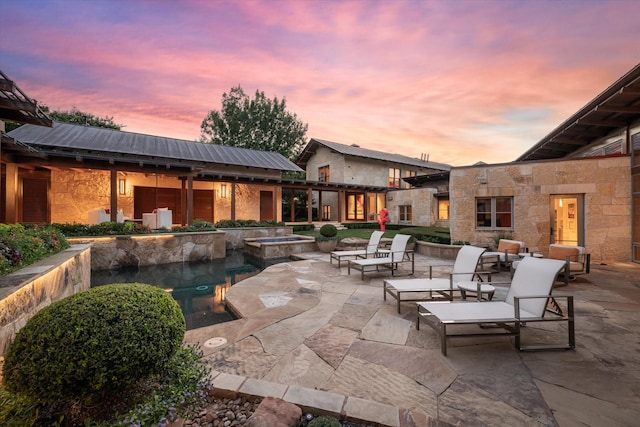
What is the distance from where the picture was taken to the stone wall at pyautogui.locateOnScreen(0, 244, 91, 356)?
2.47 m

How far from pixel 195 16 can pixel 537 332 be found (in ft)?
36.8

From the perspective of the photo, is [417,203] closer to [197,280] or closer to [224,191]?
[224,191]

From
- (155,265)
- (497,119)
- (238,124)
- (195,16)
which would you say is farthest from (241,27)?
(238,124)

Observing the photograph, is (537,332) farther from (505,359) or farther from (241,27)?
(241,27)

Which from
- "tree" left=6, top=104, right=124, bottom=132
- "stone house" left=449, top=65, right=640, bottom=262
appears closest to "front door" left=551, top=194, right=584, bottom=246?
"stone house" left=449, top=65, right=640, bottom=262

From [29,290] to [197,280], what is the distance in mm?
4762

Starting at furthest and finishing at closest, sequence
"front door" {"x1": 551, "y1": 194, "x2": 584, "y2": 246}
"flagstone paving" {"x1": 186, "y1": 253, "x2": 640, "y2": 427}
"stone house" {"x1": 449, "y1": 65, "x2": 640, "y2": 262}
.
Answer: "front door" {"x1": 551, "y1": 194, "x2": 584, "y2": 246} < "stone house" {"x1": 449, "y1": 65, "x2": 640, "y2": 262} < "flagstone paving" {"x1": 186, "y1": 253, "x2": 640, "y2": 427}

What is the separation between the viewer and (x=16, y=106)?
19.9 feet

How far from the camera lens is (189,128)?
29.2 meters

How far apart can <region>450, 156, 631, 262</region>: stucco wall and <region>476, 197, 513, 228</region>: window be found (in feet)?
0.61

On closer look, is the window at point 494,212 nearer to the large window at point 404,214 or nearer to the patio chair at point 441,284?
the patio chair at point 441,284

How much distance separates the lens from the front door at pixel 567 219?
841cm

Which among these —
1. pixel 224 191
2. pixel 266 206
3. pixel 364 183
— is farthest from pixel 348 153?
pixel 224 191

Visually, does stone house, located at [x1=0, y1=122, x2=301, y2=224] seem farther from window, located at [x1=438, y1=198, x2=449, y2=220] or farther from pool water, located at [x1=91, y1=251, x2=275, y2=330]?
window, located at [x1=438, y1=198, x2=449, y2=220]
